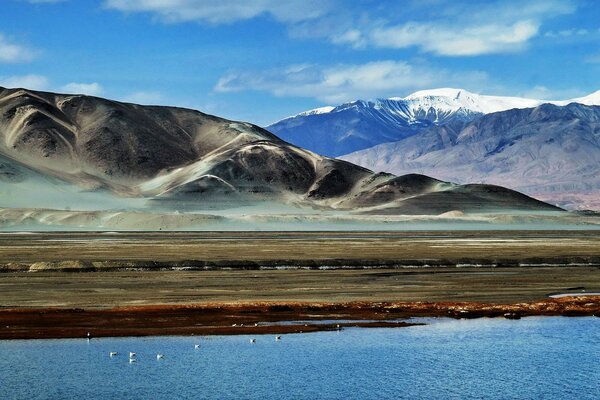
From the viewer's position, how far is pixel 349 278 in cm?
6725

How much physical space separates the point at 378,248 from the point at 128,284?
4340 centimetres

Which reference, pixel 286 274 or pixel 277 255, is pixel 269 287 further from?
pixel 277 255

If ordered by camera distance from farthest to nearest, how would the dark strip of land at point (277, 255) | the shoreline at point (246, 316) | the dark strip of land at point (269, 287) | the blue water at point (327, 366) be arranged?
the dark strip of land at point (277, 255)
the dark strip of land at point (269, 287)
the shoreline at point (246, 316)
the blue water at point (327, 366)

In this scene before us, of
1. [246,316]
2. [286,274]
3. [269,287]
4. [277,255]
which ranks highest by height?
[277,255]

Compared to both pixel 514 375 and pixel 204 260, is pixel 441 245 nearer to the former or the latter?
pixel 204 260

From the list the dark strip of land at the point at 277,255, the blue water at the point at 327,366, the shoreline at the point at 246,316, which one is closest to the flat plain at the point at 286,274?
the dark strip of land at the point at 277,255

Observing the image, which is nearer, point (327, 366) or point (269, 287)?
point (327, 366)

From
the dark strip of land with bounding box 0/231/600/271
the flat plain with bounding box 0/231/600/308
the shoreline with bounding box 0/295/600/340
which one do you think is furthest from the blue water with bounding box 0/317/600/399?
the dark strip of land with bounding box 0/231/600/271

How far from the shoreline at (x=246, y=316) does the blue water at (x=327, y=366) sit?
1.58m

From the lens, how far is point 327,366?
34.8 metres

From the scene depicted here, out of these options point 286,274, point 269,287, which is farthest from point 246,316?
point 286,274

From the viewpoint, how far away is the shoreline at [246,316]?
41969 mm

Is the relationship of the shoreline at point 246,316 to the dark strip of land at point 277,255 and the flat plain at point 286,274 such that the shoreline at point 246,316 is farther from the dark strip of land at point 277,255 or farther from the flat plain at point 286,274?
the dark strip of land at point 277,255

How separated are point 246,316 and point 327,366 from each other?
40.5ft
